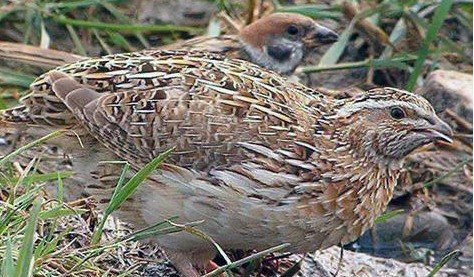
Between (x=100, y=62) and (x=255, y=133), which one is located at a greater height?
(x=100, y=62)

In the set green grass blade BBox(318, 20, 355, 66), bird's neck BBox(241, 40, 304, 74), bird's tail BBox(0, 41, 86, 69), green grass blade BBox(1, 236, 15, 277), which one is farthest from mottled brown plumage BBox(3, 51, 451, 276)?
green grass blade BBox(318, 20, 355, 66)

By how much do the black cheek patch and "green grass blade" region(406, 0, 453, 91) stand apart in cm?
63

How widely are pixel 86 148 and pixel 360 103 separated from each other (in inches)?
38.5

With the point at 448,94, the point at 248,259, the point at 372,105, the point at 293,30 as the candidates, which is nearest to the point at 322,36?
the point at 293,30

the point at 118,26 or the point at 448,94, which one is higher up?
the point at 118,26

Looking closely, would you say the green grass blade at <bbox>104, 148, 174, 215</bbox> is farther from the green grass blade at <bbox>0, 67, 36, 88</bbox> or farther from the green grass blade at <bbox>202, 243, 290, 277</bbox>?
the green grass blade at <bbox>0, 67, 36, 88</bbox>

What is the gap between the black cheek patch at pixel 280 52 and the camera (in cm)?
682

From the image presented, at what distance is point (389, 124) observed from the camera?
466cm

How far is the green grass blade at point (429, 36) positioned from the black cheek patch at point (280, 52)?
63 cm

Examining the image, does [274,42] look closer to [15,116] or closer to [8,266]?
[15,116]

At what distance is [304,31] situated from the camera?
22.4ft

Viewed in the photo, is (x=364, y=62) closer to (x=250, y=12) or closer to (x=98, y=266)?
(x=250, y=12)

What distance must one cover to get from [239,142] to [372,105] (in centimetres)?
51

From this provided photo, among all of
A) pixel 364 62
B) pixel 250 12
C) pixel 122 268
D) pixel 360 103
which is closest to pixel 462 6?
pixel 364 62
